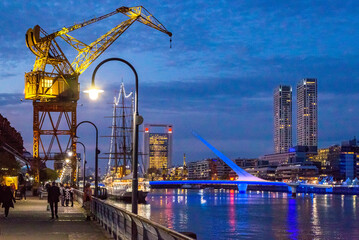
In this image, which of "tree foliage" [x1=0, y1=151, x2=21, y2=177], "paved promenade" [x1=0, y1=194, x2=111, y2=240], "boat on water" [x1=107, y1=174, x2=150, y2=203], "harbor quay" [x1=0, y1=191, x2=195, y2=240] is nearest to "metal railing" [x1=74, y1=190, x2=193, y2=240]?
"harbor quay" [x1=0, y1=191, x2=195, y2=240]

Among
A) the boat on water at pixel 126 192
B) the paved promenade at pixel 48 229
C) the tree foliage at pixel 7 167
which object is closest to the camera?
the paved promenade at pixel 48 229

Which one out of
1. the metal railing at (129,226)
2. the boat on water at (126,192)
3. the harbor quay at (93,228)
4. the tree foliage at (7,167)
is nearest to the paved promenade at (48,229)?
the harbor quay at (93,228)

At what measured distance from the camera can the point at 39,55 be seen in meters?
72.2

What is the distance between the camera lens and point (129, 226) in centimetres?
1619

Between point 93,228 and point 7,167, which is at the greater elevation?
Answer: point 7,167

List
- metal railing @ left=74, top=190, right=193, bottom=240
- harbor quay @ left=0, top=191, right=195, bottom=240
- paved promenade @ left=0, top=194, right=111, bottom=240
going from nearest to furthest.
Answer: metal railing @ left=74, top=190, right=193, bottom=240
harbor quay @ left=0, top=191, right=195, bottom=240
paved promenade @ left=0, top=194, right=111, bottom=240

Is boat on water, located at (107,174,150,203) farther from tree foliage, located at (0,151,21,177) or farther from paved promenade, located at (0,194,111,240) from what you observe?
paved promenade, located at (0,194,111,240)

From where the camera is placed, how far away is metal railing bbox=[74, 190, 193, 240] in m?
10.9

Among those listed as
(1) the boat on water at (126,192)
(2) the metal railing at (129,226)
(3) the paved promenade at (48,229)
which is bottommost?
(1) the boat on water at (126,192)

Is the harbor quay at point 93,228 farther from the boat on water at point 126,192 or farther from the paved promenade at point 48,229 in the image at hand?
the boat on water at point 126,192

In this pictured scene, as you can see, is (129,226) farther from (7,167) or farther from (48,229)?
A: (7,167)

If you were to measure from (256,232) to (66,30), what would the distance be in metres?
39.2

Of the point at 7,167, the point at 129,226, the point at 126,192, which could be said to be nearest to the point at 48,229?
the point at 129,226

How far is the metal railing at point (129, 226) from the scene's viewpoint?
10880 millimetres
